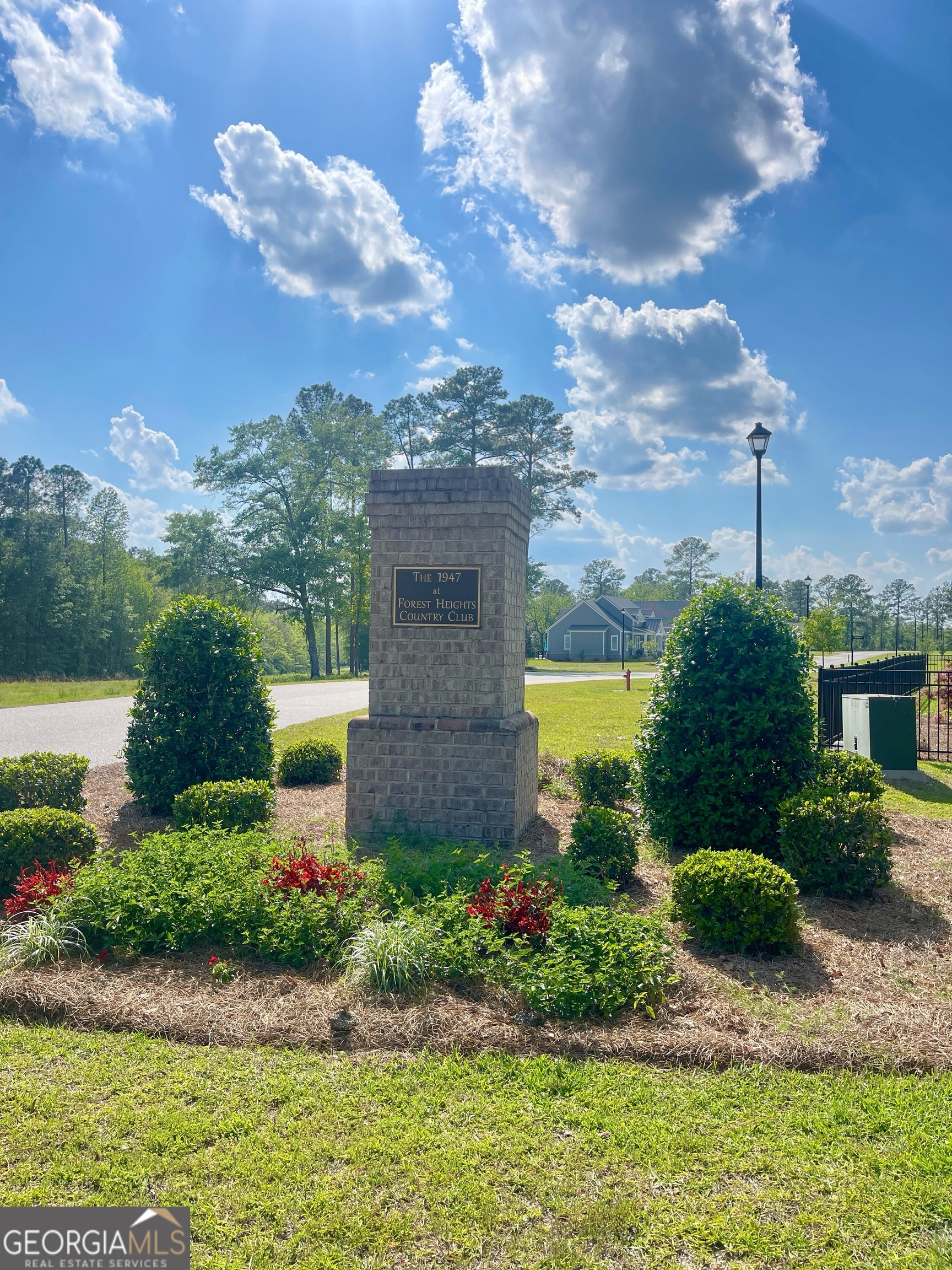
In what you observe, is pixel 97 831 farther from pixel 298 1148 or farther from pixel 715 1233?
pixel 715 1233

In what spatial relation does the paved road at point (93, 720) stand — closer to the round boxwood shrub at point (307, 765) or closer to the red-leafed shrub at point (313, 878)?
the round boxwood shrub at point (307, 765)

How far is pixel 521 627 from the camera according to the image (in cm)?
879

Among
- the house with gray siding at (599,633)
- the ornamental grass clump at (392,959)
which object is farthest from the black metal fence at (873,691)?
the house with gray siding at (599,633)

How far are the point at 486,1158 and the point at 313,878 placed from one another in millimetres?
2662

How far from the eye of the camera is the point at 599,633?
6612cm

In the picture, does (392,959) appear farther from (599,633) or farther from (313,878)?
(599,633)

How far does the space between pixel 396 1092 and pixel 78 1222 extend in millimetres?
1336

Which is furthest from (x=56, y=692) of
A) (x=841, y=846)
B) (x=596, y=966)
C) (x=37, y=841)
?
(x=841, y=846)

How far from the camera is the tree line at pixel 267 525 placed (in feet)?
134

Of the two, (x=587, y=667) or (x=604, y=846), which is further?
(x=587, y=667)

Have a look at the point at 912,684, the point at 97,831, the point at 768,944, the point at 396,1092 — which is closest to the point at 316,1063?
the point at 396,1092

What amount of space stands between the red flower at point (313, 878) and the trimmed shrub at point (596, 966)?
57.8 inches

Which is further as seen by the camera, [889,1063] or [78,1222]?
[889,1063]

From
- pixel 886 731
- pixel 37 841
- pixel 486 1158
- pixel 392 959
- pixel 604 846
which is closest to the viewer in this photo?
pixel 486 1158
